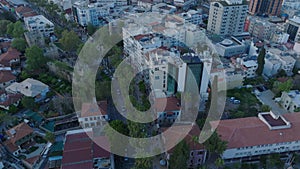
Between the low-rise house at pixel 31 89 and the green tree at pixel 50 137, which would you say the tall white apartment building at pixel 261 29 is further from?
the green tree at pixel 50 137

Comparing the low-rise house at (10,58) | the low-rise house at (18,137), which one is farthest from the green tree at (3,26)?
the low-rise house at (18,137)

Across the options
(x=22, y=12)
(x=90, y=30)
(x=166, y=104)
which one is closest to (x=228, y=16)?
(x=90, y=30)

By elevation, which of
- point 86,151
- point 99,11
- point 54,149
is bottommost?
point 54,149

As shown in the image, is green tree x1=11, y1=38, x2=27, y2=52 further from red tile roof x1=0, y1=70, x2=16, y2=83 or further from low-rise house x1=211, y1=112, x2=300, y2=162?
low-rise house x1=211, y1=112, x2=300, y2=162

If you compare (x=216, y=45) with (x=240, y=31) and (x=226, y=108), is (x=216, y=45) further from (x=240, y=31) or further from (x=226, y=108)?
(x=226, y=108)

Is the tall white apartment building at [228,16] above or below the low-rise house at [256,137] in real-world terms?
above

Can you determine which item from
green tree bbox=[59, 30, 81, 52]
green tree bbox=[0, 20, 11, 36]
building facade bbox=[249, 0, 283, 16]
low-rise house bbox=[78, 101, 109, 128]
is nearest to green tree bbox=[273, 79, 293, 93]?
low-rise house bbox=[78, 101, 109, 128]

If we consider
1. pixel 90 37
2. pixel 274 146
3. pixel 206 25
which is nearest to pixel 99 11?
pixel 90 37
